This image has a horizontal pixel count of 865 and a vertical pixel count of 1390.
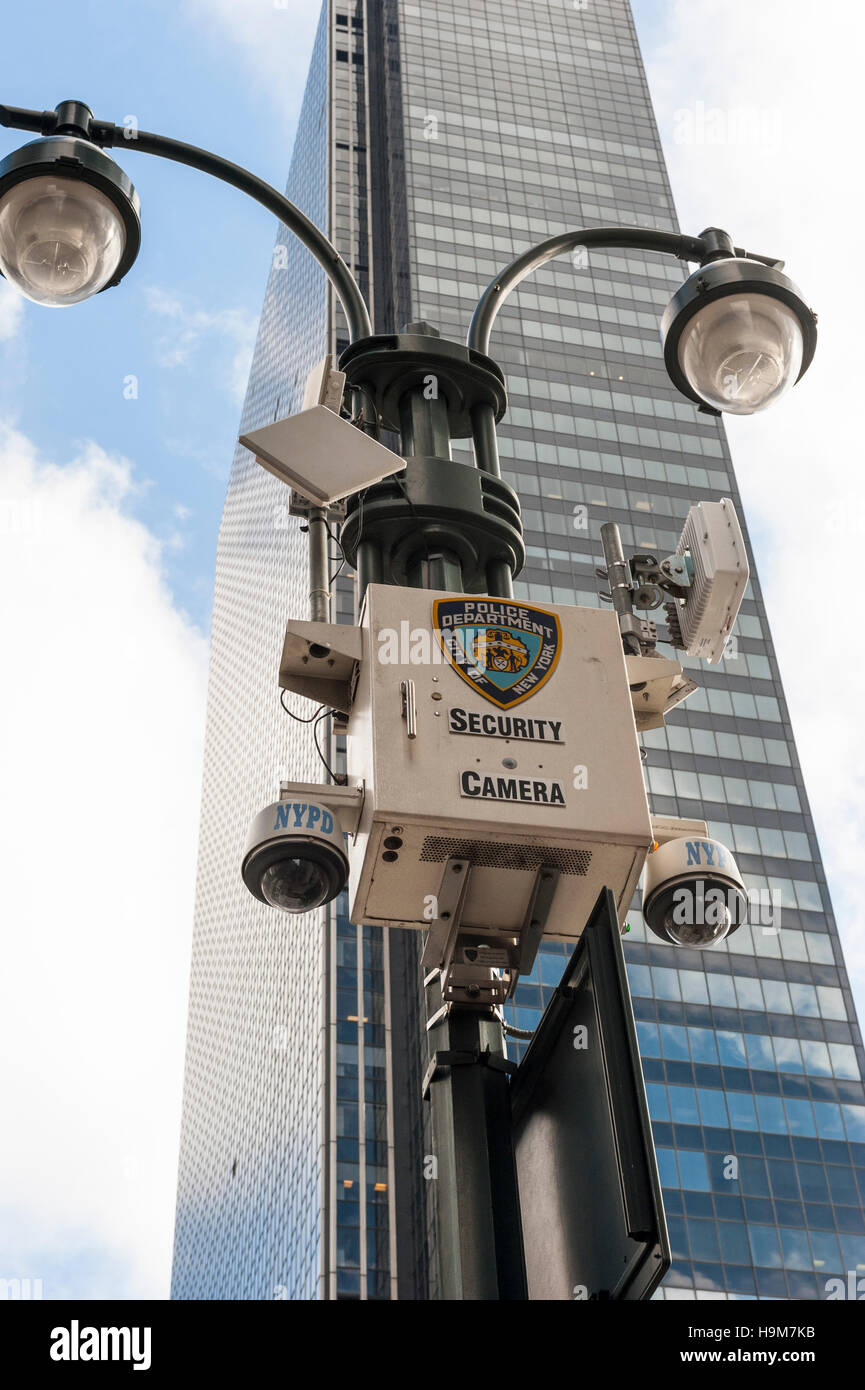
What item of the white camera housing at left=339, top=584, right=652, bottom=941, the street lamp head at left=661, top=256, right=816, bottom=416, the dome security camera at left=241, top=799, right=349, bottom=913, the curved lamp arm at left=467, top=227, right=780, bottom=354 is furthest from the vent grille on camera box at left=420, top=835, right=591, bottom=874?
the curved lamp arm at left=467, top=227, right=780, bottom=354

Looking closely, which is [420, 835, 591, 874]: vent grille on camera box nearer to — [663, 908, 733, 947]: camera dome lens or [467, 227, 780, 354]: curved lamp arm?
[663, 908, 733, 947]: camera dome lens

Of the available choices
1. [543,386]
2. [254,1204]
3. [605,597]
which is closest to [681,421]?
[543,386]

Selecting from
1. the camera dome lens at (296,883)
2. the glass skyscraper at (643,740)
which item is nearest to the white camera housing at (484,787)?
the camera dome lens at (296,883)

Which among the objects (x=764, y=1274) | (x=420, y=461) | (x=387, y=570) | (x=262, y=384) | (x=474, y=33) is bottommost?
(x=387, y=570)

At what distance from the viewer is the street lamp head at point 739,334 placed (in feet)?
18.2

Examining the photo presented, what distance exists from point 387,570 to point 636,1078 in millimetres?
2650

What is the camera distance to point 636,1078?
3270 millimetres

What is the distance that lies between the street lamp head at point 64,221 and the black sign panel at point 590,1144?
344 cm

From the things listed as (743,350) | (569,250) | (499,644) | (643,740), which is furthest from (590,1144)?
(643,740)

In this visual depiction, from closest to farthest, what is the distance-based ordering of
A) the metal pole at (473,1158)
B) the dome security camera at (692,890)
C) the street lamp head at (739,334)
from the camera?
the metal pole at (473,1158), the dome security camera at (692,890), the street lamp head at (739,334)

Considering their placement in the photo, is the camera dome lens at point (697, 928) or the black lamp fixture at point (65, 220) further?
the black lamp fixture at point (65, 220)

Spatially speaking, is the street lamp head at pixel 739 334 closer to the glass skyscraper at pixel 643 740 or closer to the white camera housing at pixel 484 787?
the white camera housing at pixel 484 787

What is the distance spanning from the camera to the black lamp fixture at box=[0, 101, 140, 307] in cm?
538

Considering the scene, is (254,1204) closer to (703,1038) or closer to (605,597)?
(703,1038)
